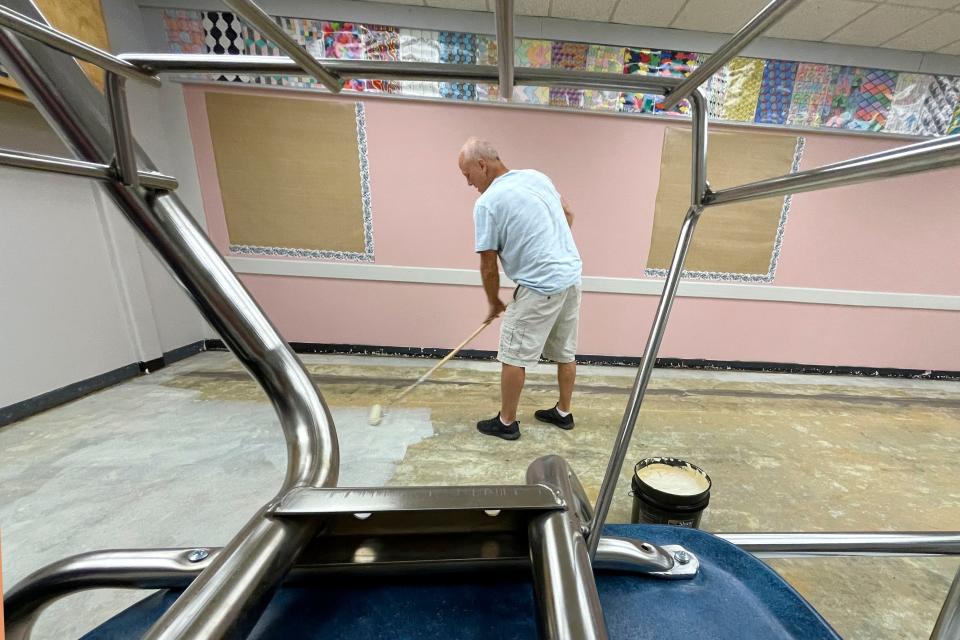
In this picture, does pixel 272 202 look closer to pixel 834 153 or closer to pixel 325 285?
pixel 325 285

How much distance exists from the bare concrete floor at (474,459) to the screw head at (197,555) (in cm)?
113

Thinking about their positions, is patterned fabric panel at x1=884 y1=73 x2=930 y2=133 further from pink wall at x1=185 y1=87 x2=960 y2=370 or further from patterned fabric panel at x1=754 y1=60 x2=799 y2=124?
patterned fabric panel at x1=754 y1=60 x2=799 y2=124

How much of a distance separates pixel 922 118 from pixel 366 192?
458 centimetres

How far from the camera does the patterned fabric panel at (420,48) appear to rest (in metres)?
2.68

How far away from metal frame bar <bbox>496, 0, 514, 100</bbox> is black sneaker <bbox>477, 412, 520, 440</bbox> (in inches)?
72.9

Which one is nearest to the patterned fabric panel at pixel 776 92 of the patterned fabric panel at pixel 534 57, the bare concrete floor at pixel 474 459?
the patterned fabric panel at pixel 534 57

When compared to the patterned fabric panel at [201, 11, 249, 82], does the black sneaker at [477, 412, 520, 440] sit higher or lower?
lower

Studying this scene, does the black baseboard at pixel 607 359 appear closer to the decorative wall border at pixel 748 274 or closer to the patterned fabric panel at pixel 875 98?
the decorative wall border at pixel 748 274

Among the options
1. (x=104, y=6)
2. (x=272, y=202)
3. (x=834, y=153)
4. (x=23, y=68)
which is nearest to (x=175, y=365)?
(x=272, y=202)

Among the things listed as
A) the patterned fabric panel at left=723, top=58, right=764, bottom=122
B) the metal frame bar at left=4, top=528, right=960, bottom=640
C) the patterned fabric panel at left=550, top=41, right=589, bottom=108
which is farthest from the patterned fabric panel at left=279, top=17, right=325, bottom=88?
the patterned fabric panel at left=723, top=58, right=764, bottom=122

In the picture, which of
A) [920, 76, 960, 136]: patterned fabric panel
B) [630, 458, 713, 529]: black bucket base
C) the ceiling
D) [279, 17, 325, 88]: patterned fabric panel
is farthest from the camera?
[920, 76, 960, 136]: patterned fabric panel

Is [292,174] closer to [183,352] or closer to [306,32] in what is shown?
[306,32]

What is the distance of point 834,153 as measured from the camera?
2.96 m

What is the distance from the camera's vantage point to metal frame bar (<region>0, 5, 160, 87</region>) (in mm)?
233
